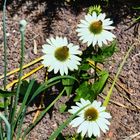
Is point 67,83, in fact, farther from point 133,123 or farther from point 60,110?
point 133,123

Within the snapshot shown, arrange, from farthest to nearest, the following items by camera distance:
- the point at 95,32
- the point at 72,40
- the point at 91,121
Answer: the point at 72,40, the point at 95,32, the point at 91,121

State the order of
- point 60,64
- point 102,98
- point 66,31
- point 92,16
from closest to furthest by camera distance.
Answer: point 60,64
point 92,16
point 102,98
point 66,31

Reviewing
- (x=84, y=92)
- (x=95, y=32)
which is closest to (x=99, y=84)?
(x=84, y=92)

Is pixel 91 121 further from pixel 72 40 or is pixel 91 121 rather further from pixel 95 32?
pixel 72 40

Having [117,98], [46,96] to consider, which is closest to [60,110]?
[46,96]

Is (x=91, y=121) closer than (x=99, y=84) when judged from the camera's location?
Yes

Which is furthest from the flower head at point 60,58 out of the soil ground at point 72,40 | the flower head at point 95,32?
the soil ground at point 72,40

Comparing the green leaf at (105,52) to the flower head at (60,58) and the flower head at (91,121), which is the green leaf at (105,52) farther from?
the flower head at (91,121)
